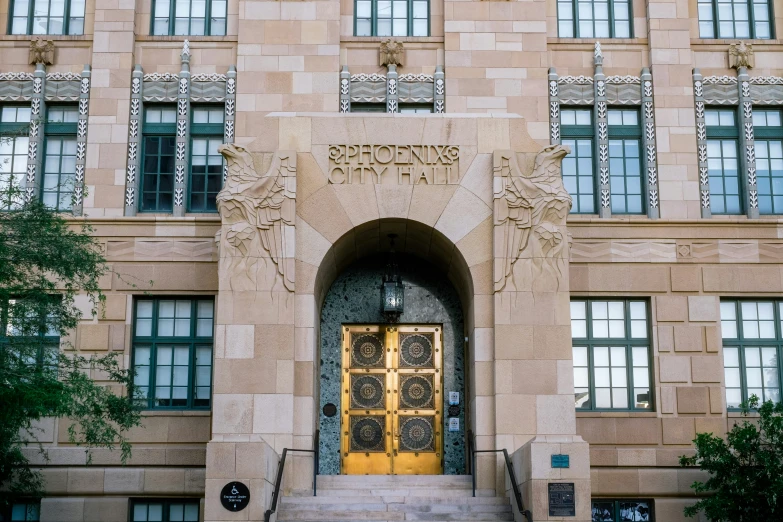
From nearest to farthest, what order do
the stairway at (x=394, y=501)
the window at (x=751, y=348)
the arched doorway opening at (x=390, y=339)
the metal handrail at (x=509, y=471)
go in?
the metal handrail at (x=509, y=471)
the stairway at (x=394, y=501)
the arched doorway opening at (x=390, y=339)
the window at (x=751, y=348)

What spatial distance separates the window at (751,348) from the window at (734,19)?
20.9 ft

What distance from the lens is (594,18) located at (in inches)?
1004

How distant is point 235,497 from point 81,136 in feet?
33.7

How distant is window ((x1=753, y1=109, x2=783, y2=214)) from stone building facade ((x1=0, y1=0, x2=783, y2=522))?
8 centimetres

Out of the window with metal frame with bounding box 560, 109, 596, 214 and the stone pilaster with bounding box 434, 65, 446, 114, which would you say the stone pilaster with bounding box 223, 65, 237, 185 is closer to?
the stone pilaster with bounding box 434, 65, 446, 114

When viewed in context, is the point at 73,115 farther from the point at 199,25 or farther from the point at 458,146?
the point at 458,146

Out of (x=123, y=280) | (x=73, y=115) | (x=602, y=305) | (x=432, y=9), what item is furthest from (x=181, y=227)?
(x=602, y=305)

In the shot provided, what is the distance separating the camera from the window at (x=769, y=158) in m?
24.6

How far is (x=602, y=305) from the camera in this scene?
23.8 metres

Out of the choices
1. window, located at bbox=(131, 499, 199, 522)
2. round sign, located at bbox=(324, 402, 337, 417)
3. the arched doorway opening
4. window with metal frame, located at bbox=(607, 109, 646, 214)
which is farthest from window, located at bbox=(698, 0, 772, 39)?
window, located at bbox=(131, 499, 199, 522)

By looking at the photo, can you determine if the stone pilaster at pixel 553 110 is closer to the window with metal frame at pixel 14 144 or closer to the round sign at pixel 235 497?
the round sign at pixel 235 497

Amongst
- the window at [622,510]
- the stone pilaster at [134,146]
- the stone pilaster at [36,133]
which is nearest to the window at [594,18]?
the stone pilaster at [134,146]

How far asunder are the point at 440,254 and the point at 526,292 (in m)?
2.60

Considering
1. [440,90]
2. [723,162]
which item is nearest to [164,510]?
[440,90]
